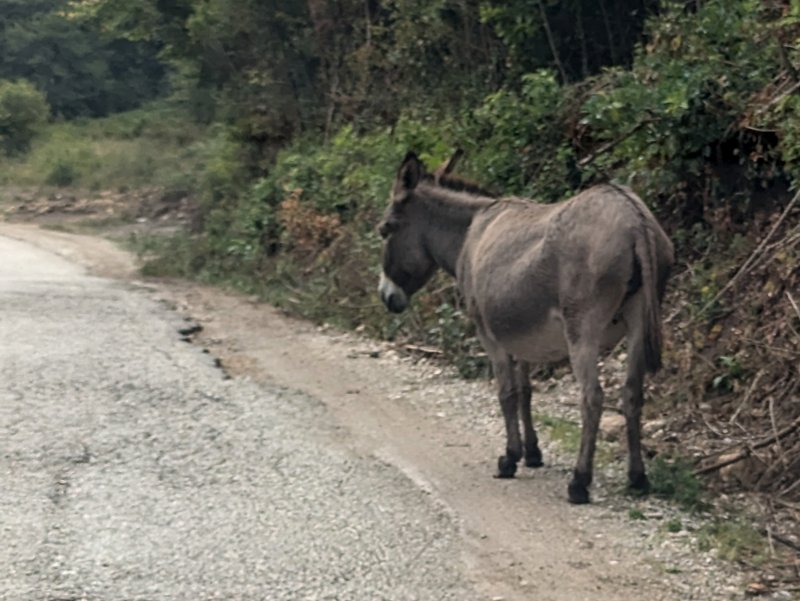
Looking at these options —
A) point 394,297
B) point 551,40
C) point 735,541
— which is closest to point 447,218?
point 394,297

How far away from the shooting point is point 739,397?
28.0 feet

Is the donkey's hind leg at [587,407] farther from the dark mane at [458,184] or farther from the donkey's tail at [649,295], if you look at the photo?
the dark mane at [458,184]

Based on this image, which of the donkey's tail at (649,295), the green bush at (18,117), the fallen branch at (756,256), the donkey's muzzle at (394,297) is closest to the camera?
the donkey's tail at (649,295)

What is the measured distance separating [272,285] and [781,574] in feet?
38.9

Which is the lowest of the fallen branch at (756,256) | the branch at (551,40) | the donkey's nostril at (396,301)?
the donkey's nostril at (396,301)

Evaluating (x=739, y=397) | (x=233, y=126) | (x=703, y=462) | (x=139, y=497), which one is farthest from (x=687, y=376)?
(x=233, y=126)

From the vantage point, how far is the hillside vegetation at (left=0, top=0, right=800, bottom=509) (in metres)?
8.79

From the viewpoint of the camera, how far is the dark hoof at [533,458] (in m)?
8.00

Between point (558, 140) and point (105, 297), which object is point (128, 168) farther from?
point (558, 140)

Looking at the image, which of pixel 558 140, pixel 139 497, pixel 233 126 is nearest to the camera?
pixel 139 497

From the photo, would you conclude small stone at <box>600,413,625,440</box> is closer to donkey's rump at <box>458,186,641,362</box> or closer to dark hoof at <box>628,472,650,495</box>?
donkey's rump at <box>458,186,641,362</box>

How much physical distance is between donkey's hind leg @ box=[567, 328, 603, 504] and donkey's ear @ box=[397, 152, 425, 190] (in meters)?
2.14

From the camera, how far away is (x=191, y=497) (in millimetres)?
7266

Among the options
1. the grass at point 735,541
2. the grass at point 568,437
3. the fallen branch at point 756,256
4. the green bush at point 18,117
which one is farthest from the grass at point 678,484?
the green bush at point 18,117
